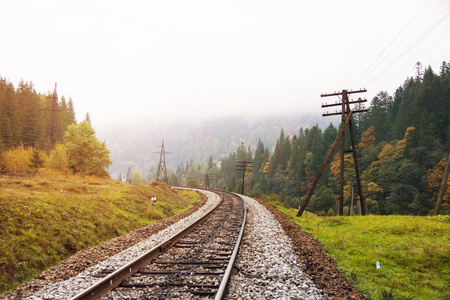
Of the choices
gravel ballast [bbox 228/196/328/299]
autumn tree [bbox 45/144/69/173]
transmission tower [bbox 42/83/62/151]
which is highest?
transmission tower [bbox 42/83/62/151]

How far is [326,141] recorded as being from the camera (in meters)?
75.9

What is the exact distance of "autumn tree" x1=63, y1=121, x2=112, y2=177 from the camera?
1403 inches

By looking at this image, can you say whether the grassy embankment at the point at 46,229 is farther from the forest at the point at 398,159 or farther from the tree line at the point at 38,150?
the forest at the point at 398,159

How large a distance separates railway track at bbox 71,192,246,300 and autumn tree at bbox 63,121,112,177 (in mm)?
33449

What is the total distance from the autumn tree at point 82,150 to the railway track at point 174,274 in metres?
33.4

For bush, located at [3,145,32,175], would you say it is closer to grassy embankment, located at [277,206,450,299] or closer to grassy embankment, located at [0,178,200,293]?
grassy embankment, located at [0,178,200,293]

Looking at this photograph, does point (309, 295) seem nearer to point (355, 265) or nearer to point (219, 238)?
point (355, 265)

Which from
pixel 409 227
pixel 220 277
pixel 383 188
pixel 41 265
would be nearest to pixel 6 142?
pixel 41 265

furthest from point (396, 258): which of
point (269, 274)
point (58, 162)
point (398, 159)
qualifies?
point (398, 159)

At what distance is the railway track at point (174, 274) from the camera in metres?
4.66

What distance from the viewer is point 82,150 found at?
36156mm

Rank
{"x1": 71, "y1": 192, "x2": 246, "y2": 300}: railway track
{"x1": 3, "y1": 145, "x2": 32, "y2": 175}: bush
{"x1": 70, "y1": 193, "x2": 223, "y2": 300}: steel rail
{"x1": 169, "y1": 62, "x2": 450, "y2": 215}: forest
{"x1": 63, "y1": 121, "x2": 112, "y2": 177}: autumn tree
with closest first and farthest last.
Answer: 1. {"x1": 70, "y1": 193, "x2": 223, "y2": 300}: steel rail
2. {"x1": 71, "y1": 192, "x2": 246, "y2": 300}: railway track
3. {"x1": 3, "y1": 145, "x2": 32, "y2": 175}: bush
4. {"x1": 63, "y1": 121, "x2": 112, "y2": 177}: autumn tree
5. {"x1": 169, "y1": 62, "x2": 450, "y2": 215}: forest

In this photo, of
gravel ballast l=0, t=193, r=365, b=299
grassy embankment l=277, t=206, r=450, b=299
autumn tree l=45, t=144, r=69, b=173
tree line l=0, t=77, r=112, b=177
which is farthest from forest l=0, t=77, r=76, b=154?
grassy embankment l=277, t=206, r=450, b=299

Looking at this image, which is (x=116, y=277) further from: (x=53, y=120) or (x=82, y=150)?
(x=53, y=120)
